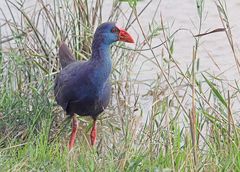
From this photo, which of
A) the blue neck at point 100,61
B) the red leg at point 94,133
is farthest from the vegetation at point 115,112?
Result: the blue neck at point 100,61

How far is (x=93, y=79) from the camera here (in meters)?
4.45

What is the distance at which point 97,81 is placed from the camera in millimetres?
4449

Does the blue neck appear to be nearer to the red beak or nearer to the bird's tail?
the red beak

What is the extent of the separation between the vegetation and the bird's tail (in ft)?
0.45

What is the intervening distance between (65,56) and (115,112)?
1.74 ft

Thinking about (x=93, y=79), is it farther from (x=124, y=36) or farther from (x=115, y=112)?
(x=115, y=112)

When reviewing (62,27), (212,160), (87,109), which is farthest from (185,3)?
(212,160)

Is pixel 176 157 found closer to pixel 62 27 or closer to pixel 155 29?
pixel 155 29

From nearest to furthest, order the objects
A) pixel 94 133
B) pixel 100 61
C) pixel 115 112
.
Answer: pixel 100 61
pixel 94 133
pixel 115 112

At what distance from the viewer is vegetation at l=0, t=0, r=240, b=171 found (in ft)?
10.9

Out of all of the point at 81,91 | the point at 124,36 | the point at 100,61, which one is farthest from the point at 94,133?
the point at 124,36

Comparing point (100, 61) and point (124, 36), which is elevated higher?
point (124, 36)

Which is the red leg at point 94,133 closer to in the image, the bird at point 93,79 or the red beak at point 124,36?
the bird at point 93,79

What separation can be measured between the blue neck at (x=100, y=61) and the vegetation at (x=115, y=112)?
24cm
